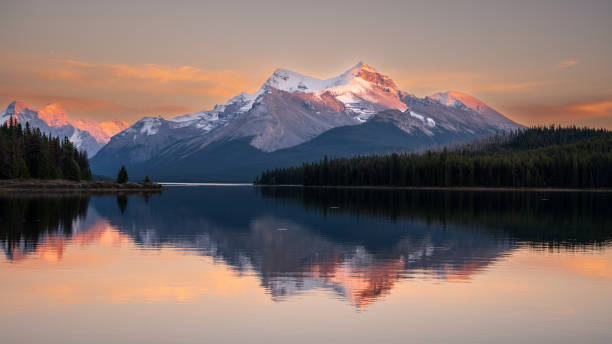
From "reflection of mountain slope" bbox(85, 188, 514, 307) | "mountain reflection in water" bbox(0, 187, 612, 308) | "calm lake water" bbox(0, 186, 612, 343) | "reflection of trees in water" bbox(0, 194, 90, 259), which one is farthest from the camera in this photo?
"reflection of trees in water" bbox(0, 194, 90, 259)

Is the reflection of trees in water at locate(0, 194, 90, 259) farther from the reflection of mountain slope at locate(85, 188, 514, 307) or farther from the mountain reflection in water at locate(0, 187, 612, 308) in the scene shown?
the reflection of mountain slope at locate(85, 188, 514, 307)

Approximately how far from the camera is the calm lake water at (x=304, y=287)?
23406 mm

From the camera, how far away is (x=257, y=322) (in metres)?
24.8

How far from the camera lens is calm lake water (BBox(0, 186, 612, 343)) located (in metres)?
23.4

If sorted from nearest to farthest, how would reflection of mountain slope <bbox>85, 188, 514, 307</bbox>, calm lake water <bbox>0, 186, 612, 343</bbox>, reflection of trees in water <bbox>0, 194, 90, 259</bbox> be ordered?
1. calm lake water <bbox>0, 186, 612, 343</bbox>
2. reflection of mountain slope <bbox>85, 188, 514, 307</bbox>
3. reflection of trees in water <bbox>0, 194, 90, 259</bbox>

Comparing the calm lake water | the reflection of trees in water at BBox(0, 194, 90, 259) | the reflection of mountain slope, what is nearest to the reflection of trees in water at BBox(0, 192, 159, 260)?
the reflection of trees in water at BBox(0, 194, 90, 259)

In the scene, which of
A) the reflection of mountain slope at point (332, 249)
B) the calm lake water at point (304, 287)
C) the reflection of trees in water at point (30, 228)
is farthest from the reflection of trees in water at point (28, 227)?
the reflection of mountain slope at point (332, 249)

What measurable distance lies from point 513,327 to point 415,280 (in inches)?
A: 404

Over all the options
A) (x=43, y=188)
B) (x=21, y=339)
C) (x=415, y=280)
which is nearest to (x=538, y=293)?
(x=415, y=280)

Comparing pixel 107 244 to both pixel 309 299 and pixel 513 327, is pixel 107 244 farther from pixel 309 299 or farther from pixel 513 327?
pixel 513 327

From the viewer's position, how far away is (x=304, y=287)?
3200 cm

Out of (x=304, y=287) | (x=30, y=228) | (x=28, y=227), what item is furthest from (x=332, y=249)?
(x=28, y=227)

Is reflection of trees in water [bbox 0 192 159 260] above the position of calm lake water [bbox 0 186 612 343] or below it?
above

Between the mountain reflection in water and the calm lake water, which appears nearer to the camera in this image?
the calm lake water
